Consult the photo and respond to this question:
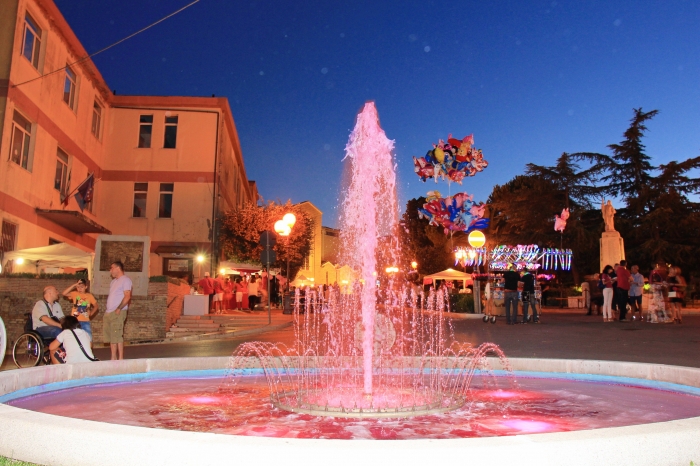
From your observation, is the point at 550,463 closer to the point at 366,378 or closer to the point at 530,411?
the point at 530,411

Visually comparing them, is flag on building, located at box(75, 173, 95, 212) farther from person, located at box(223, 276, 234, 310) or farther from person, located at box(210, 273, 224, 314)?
person, located at box(223, 276, 234, 310)

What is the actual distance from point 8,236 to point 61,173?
531 cm

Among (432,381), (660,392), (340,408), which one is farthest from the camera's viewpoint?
(432,381)

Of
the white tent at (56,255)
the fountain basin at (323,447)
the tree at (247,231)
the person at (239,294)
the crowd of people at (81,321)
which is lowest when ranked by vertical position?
the fountain basin at (323,447)

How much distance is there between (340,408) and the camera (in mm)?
5844

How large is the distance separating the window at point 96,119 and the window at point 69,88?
2.82 m

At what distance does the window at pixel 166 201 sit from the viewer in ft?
98.7

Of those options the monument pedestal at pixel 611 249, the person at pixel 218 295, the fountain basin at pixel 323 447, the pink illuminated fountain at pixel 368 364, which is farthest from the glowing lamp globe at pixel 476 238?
the fountain basin at pixel 323 447

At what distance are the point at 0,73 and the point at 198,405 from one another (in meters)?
15.8

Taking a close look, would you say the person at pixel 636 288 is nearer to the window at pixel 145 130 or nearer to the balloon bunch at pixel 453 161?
the balloon bunch at pixel 453 161

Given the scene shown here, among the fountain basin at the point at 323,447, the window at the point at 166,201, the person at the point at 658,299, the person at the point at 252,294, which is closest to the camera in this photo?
the fountain basin at the point at 323,447

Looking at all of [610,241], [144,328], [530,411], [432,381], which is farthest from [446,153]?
[530,411]

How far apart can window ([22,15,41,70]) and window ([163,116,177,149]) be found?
9875 mm

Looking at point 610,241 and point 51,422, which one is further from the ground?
point 610,241
